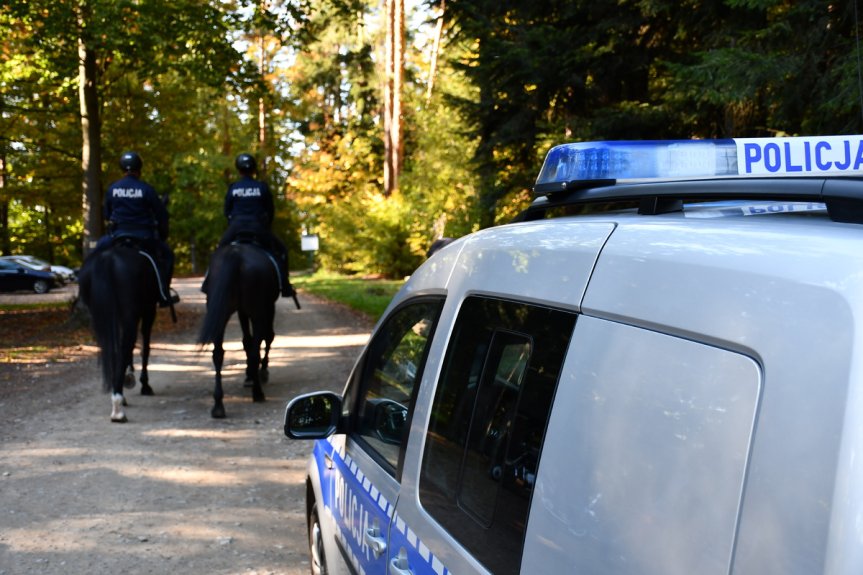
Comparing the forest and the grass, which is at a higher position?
the forest

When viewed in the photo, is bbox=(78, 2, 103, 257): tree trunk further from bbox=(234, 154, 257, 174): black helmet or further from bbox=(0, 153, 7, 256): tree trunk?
bbox=(234, 154, 257, 174): black helmet

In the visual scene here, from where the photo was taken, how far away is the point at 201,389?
11.3 metres

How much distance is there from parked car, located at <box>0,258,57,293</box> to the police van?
42787 mm

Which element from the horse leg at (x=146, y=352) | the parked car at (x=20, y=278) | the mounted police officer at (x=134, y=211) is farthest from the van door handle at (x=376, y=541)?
the parked car at (x=20, y=278)

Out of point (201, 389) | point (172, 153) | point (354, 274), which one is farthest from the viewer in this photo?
point (354, 274)

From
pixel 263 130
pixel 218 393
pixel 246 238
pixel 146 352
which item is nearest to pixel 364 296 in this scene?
pixel 146 352

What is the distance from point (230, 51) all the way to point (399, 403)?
16.2 metres

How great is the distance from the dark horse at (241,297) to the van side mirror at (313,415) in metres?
5.71

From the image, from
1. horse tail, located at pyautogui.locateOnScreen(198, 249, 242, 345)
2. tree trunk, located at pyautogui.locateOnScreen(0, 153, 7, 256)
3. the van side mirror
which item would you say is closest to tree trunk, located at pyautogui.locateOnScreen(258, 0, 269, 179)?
tree trunk, located at pyautogui.locateOnScreen(0, 153, 7, 256)

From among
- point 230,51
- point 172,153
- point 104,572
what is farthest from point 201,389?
point 172,153

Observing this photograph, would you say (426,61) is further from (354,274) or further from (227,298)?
(227,298)

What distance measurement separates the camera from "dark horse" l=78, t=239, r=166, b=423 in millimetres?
9422

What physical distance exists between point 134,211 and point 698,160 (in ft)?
29.1

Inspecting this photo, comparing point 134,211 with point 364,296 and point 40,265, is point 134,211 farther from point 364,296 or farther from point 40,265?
point 40,265
